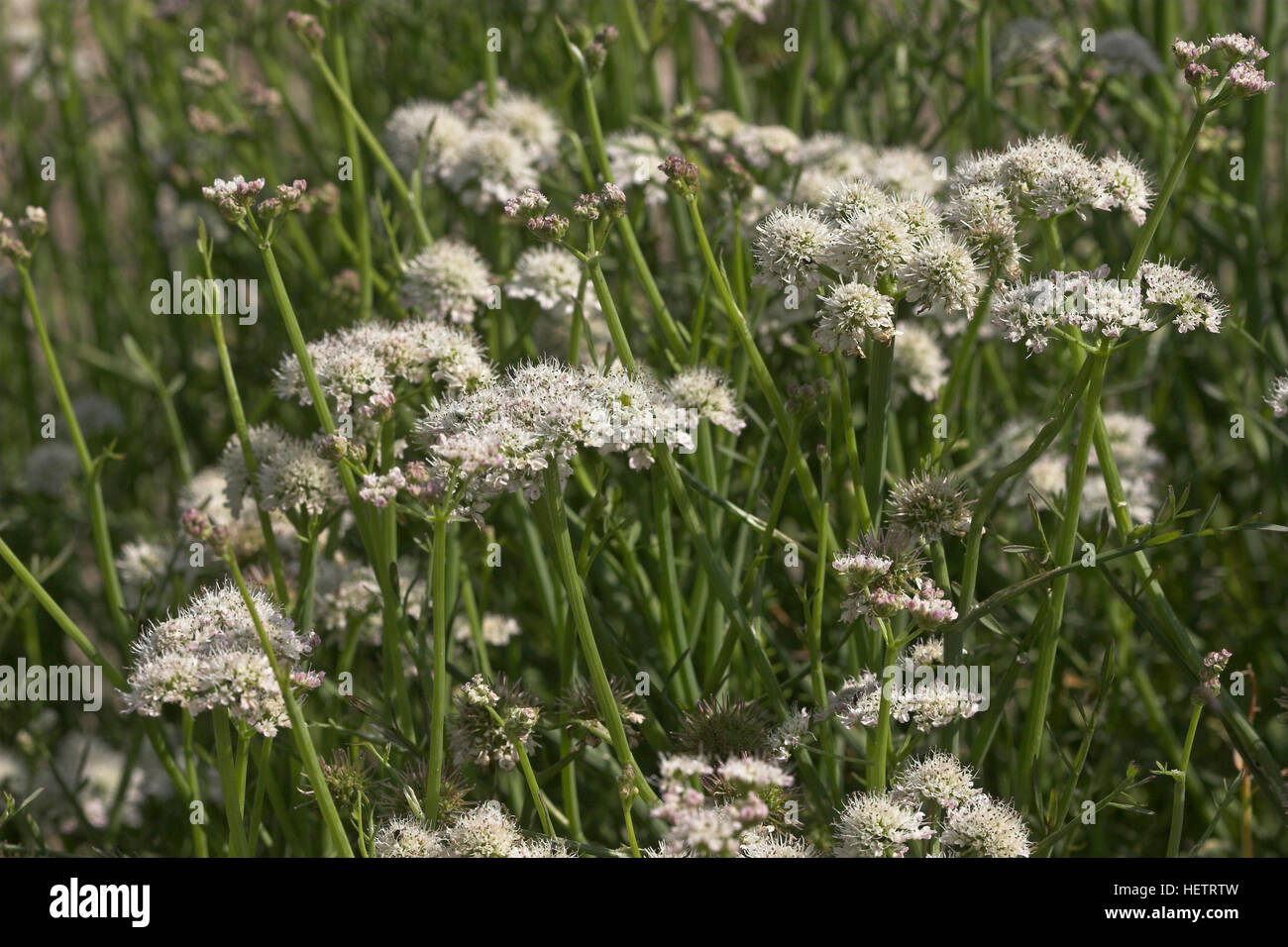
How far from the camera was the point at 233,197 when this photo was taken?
1733 mm

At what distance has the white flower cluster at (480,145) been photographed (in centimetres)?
265

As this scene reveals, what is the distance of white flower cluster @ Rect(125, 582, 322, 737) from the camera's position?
157cm

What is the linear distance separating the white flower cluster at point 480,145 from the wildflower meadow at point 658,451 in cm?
1

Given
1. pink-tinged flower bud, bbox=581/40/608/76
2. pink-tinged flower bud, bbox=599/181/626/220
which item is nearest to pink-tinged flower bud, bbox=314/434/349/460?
pink-tinged flower bud, bbox=599/181/626/220

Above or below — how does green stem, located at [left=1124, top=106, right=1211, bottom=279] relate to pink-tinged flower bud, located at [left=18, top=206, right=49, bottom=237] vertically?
below

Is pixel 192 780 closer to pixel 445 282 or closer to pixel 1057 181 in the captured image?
pixel 445 282

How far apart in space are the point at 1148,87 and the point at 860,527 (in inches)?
81.1

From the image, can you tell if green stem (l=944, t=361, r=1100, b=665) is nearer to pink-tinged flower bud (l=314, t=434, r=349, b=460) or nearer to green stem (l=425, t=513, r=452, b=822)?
green stem (l=425, t=513, r=452, b=822)

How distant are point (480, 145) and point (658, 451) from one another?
1172 mm

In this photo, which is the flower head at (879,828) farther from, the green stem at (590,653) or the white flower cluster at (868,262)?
the white flower cluster at (868,262)

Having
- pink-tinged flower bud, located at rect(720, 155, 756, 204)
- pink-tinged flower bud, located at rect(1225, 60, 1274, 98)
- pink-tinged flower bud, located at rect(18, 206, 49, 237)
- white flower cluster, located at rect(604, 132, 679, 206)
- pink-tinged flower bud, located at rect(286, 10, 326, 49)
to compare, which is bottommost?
pink-tinged flower bud, located at rect(1225, 60, 1274, 98)

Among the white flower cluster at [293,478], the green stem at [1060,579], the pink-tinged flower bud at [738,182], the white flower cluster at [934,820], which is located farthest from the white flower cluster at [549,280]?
the white flower cluster at [934,820]

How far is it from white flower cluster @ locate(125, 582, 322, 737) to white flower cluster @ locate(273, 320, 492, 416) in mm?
388
